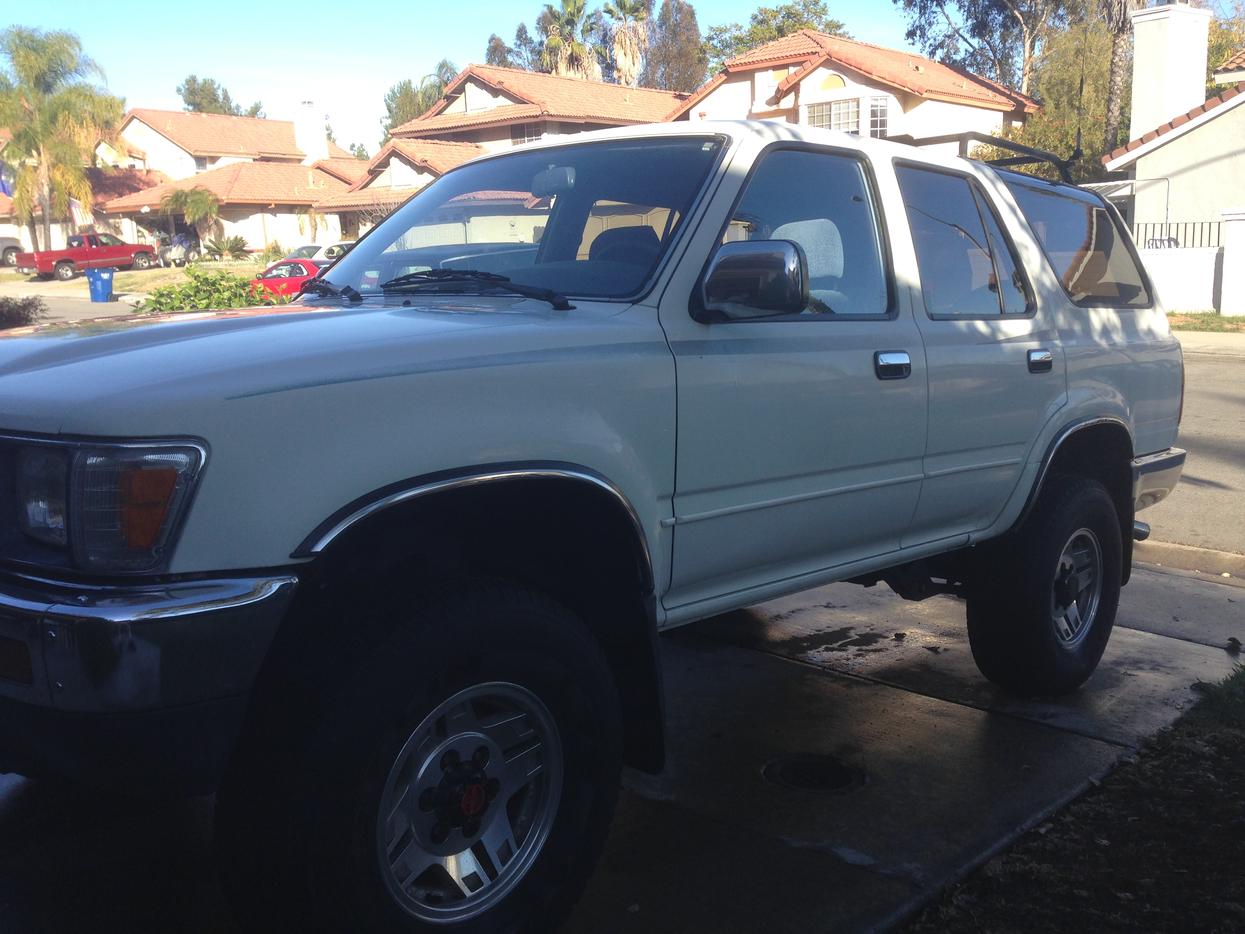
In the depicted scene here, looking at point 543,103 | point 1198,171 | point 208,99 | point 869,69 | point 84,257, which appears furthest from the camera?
point 208,99

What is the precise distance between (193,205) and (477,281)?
54.1m

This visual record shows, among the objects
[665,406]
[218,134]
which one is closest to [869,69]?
[665,406]

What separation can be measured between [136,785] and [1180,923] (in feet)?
8.66

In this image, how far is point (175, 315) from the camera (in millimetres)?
3389

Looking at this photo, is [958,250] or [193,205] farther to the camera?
[193,205]

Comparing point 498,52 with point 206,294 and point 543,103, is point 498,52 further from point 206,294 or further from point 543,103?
point 206,294

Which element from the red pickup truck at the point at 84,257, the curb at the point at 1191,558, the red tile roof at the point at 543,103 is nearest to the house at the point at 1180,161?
the red tile roof at the point at 543,103

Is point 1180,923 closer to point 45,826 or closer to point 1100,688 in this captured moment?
point 1100,688

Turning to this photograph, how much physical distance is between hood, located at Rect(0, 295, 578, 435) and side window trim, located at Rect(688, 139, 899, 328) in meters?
0.50

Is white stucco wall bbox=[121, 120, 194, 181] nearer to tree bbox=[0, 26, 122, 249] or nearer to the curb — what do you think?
tree bbox=[0, 26, 122, 249]

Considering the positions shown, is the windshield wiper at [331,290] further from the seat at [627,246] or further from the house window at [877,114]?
the house window at [877,114]

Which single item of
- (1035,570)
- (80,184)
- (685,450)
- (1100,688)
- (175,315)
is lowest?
(1100,688)

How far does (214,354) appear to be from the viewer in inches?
102

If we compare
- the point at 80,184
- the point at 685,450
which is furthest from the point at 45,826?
the point at 80,184
